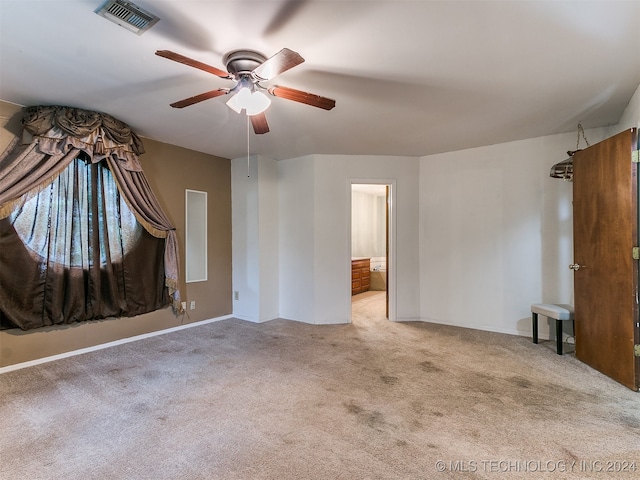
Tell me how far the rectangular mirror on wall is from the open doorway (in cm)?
284

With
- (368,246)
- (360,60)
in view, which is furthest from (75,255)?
(368,246)

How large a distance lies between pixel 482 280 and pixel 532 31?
3.18 m

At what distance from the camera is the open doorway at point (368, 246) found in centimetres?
712

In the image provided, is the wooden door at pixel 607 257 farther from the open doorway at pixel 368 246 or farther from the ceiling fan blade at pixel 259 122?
the open doorway at pixel 368 246

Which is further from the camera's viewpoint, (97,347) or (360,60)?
(97,347)

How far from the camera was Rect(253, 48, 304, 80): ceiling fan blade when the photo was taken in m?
1.81

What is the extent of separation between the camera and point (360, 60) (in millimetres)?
2320

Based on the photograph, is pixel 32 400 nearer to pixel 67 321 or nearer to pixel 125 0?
pixel 67 321

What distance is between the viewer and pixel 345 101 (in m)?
3.00

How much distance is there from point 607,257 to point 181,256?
4.68m

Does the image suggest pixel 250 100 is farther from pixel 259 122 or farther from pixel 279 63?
pixel 259 122

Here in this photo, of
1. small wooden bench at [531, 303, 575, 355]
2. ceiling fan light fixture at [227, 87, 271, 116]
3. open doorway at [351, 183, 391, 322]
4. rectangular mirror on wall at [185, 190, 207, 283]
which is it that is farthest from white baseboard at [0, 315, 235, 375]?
small wooden bench at [531, 303, 575, 355]

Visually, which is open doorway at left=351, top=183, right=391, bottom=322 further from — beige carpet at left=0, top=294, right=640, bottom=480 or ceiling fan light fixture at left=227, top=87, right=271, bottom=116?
ceiling fan light fixture at left=227, top=87, right=271, bottom=116

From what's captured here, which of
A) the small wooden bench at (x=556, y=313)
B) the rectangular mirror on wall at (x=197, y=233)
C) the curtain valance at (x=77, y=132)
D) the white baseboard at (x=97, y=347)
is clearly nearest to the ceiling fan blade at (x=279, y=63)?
the curtain valance at (x=77, y=132)
